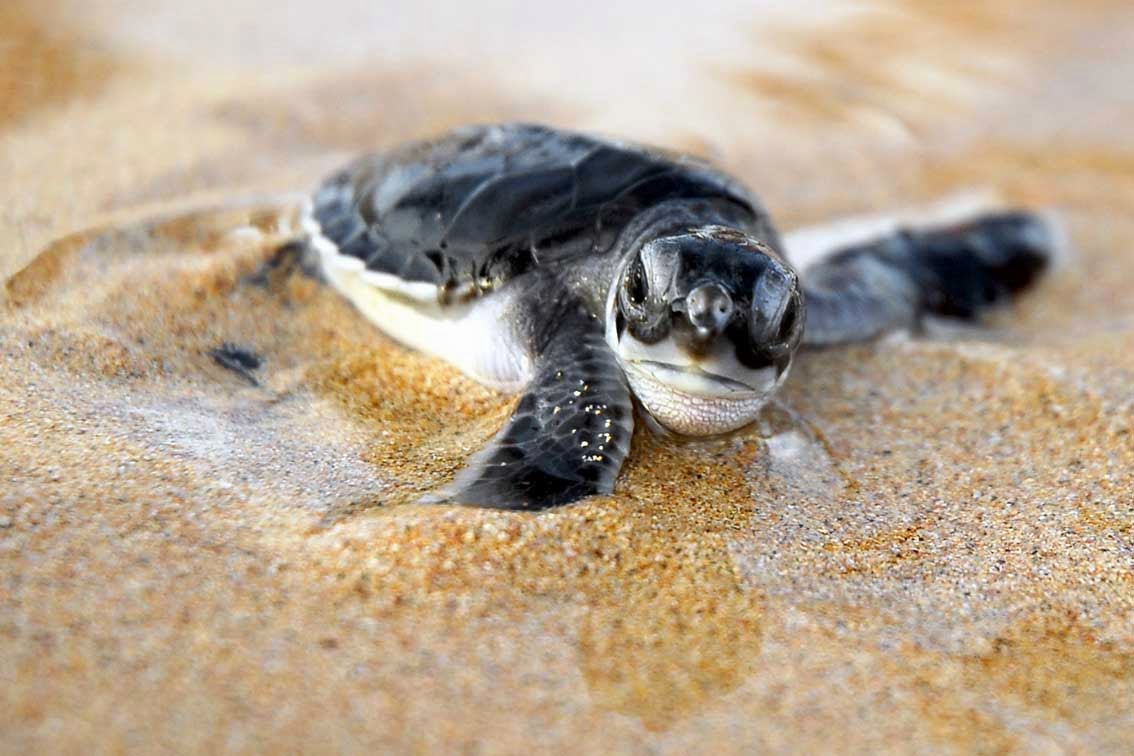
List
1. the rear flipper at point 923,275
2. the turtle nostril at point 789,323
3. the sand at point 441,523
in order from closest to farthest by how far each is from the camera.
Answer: the sand at point 441,523 < the turtle nostril at point 789,323 < the rear flipper at point 923,275

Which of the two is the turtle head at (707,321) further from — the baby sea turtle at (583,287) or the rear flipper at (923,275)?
the rear flipper at (923,275)

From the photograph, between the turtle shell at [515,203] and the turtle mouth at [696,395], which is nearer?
the turtle mouth at [696,395]

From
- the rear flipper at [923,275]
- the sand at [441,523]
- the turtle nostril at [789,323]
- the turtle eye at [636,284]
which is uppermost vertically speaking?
the turtle eye at [636,284]

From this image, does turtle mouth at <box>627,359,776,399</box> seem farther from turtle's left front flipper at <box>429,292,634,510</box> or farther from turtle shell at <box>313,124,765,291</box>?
turtle shell at <box>313,124,765,291</box>

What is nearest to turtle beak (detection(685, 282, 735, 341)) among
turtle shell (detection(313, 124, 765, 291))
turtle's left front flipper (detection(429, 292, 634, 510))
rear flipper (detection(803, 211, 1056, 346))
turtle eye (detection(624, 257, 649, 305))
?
turtle eye (detection(624, 257, 649, 305))

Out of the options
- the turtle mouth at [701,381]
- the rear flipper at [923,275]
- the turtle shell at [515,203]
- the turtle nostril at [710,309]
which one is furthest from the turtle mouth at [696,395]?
the rear flipper at [923,275]

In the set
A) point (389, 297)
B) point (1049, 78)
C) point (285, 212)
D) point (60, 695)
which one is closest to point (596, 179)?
point (389, 297)

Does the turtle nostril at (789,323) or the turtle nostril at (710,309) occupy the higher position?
the turtle nostril at (710,309)

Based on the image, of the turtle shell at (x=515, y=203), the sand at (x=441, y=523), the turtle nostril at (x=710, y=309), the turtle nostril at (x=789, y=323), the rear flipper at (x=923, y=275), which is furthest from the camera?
the rear flipper at (x=923, y=275)

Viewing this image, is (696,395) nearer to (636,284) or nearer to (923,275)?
(636,284)
